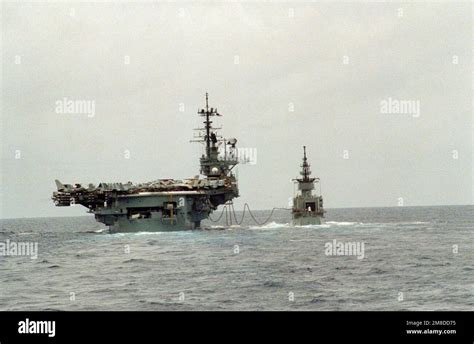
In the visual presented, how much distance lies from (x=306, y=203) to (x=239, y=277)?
3649 cm

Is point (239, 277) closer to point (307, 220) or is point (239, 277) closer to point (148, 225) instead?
point (148, 225)

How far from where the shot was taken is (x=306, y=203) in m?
64.0

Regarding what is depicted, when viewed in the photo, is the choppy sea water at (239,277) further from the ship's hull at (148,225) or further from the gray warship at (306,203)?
the gray warship at (306,203)

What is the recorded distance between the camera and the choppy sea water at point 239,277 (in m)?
21.8

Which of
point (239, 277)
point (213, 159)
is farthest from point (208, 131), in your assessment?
point (239, 277)

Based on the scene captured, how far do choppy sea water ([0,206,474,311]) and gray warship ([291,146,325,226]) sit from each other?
15523 millimetres

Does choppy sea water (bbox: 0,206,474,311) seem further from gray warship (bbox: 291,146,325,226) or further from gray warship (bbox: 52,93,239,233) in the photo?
gray warship (bbox: 291,146,325,226)

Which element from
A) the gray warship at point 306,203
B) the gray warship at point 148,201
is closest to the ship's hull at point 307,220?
the gray warship at point 306,203

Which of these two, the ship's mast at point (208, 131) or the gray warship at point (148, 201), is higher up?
the ship's mast at point (208, 131)

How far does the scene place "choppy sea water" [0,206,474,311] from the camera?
2183 centimetres

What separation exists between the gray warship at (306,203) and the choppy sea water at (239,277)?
1552 cm

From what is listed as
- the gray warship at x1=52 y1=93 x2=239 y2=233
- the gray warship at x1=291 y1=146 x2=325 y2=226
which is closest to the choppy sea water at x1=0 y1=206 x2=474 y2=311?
the gray warship at x1=52 y1=93 x2=239 y2=233
